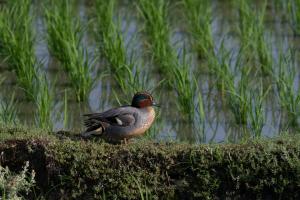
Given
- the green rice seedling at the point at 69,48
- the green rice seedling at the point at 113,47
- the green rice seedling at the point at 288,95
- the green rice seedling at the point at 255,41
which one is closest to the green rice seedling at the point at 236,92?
the green rice seedling at the point at 288,95

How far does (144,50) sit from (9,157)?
338 centimetres

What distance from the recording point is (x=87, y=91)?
7.70m

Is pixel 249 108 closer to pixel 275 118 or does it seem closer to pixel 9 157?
pixel 275 118

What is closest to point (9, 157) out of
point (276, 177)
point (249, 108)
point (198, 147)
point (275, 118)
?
point (198, 147)

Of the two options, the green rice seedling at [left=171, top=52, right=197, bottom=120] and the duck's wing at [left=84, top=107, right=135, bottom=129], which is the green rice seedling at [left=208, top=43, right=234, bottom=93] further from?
the duck's wing at [left=84, top=107, right=135, bottom=129]

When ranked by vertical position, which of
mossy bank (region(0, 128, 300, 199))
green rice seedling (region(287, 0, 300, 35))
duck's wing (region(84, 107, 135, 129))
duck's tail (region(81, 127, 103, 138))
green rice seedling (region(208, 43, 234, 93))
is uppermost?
green rice seedling (region(287, 0, 300, 35))

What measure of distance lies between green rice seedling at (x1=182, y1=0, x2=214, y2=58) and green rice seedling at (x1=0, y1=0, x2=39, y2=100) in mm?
1331

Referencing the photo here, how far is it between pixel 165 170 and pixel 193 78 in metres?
1.81

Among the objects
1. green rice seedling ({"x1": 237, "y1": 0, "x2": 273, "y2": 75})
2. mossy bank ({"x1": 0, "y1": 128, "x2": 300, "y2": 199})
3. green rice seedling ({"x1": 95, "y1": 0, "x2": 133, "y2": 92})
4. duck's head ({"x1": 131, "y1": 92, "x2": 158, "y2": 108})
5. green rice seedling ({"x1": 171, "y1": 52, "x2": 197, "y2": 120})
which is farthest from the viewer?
green rice seedling ({"x1": 237, "y1": 0, "x2": 273, "y2": 75})

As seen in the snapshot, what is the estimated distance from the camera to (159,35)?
26.5 feet

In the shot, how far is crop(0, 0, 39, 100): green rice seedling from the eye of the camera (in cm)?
747

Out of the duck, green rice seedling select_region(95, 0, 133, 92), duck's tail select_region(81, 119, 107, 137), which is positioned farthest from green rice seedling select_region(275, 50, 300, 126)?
duck's tail select_region(81, 119, 107, 137)

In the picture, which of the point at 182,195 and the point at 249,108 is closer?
the point at 182,195

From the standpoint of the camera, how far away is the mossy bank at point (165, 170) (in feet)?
17.7
